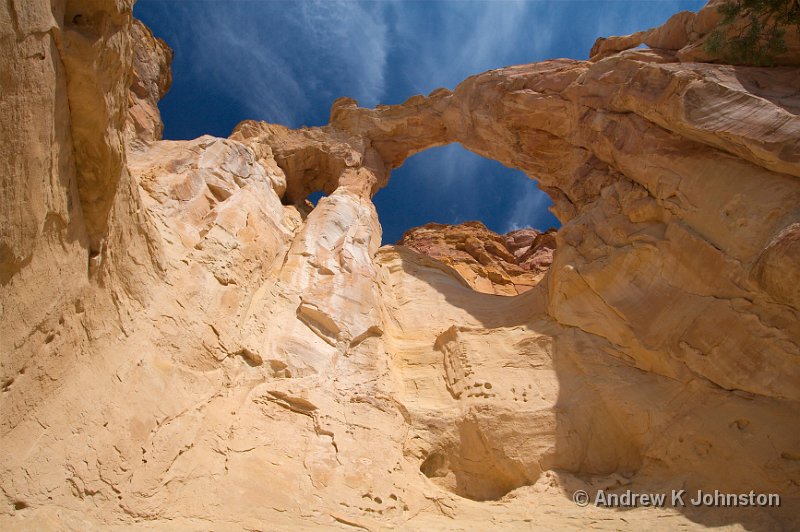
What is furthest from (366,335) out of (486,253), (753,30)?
(486,253)

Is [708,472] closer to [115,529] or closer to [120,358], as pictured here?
[115,529]

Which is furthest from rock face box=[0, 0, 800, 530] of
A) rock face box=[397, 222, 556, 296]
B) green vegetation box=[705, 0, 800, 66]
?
rock face box=[397, 222, 556, 296]

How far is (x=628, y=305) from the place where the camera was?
368 inches

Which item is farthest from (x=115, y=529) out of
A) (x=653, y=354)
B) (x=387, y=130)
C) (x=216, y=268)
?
(x=387, y=130)

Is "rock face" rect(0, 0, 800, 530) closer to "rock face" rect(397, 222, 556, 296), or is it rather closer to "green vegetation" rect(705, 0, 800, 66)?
"green vegetation" rect(705, 0, 800, 66)

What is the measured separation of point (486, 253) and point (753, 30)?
14683mm

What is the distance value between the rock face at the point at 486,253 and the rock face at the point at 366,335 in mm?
8610

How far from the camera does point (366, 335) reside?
33.7ft

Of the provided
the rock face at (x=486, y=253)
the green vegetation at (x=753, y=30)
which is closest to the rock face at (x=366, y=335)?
the green vegetation at (x=753, y=30)

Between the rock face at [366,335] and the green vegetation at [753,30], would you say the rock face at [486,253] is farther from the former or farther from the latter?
the green vegetation at [753,30]

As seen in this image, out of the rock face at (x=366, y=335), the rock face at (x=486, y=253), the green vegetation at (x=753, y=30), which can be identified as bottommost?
the rock face at (x=366, y=335)

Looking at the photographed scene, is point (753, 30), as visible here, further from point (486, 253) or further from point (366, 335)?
point (486, 253)

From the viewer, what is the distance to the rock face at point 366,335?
16.7 ft

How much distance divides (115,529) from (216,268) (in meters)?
5.33
